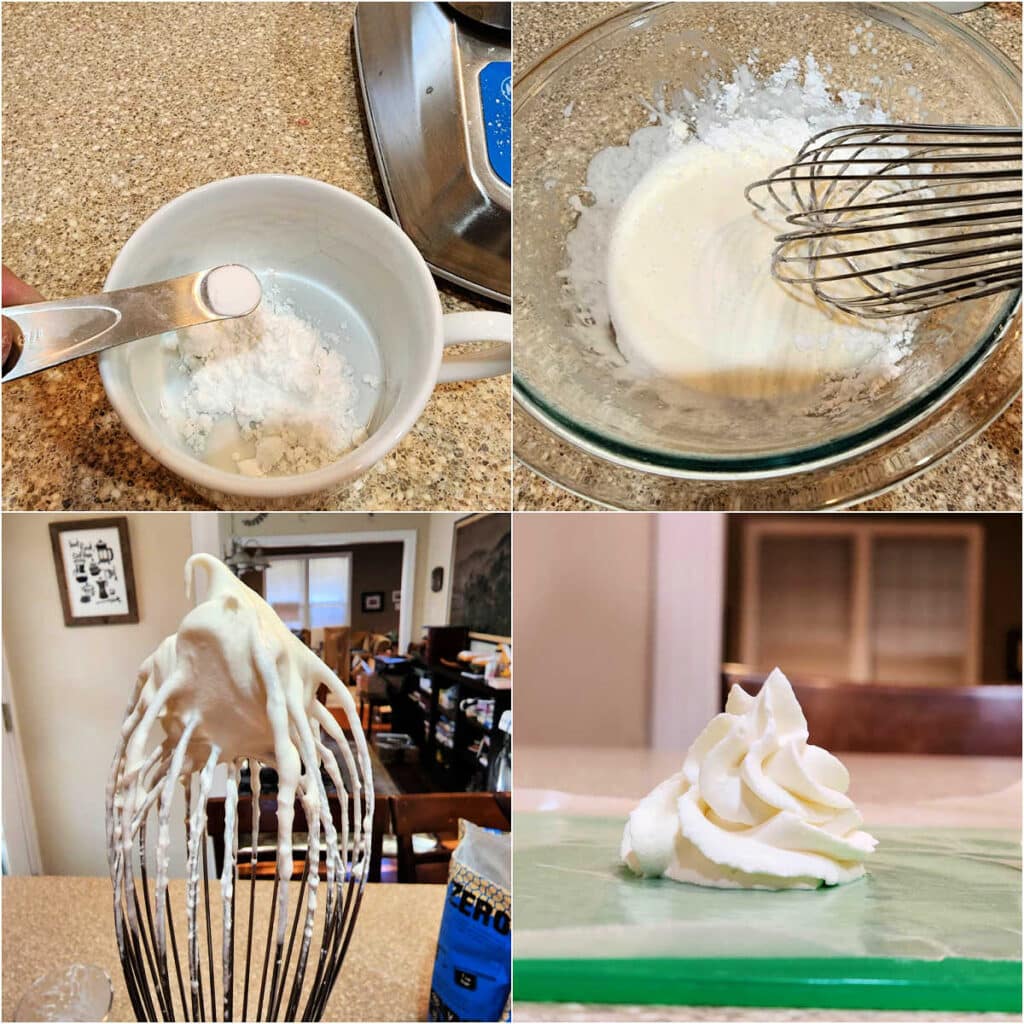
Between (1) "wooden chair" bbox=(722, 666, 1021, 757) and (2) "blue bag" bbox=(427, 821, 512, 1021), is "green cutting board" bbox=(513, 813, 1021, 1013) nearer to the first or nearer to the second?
(2) "blue bag" bbox=(427, 821, 512, 1021)

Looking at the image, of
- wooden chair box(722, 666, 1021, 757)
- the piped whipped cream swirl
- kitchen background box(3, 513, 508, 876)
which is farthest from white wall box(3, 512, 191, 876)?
wooden chair box(722, 666, 1021, 757)

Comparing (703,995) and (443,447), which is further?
(443,447)

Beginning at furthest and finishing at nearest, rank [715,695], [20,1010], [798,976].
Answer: [715,695]
[20,1010]
[798,976]

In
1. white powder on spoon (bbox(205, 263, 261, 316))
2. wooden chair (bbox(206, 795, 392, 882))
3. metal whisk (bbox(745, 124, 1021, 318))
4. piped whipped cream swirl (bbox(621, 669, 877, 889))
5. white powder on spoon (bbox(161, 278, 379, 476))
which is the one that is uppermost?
metal whisk (bbox(745, 124, 1021, 318))

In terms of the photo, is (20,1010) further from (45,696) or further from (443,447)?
(443,447)

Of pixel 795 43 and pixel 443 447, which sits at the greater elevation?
pixel 795 43

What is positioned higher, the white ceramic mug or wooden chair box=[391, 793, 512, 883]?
the white ceramic mug

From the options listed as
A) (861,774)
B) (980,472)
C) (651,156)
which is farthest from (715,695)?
(651,156)
